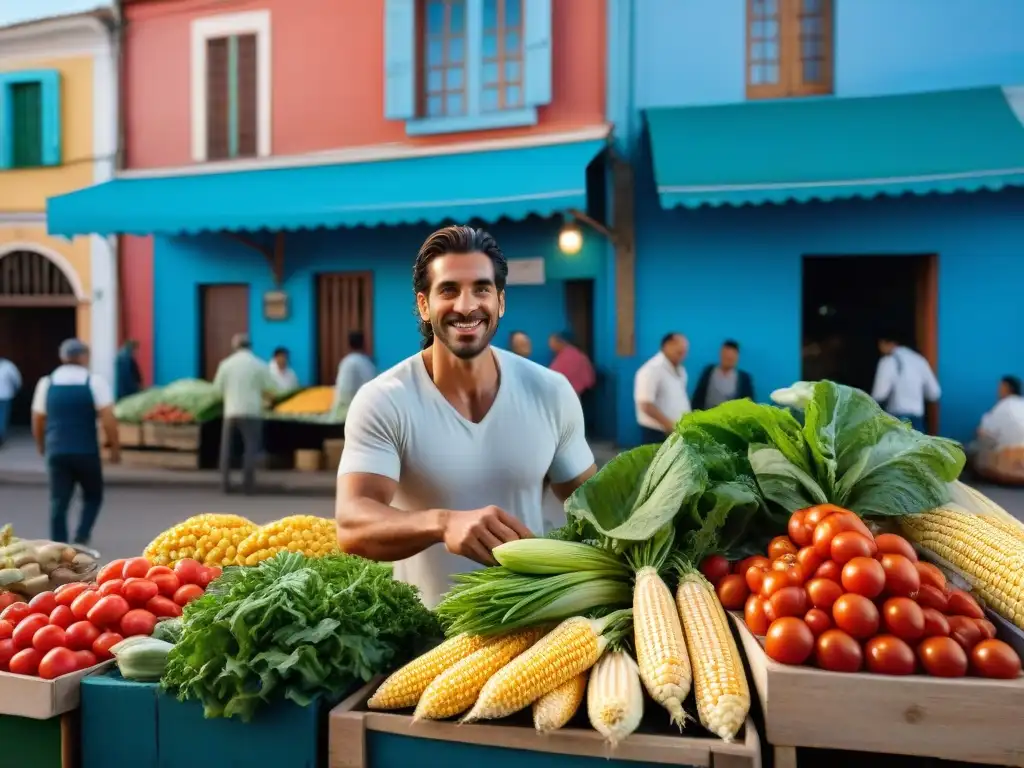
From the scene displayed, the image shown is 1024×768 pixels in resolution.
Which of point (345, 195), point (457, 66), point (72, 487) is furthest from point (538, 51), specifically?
point (72, 487)

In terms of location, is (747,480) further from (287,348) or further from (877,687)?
(287,348)

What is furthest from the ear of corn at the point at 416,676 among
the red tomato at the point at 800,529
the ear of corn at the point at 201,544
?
the ear of corn at the point at 201,544

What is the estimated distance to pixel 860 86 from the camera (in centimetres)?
1182

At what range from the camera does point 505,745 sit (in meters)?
1.86

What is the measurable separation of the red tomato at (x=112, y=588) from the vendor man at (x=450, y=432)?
0.83 metres

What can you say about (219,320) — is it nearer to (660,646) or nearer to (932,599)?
(660,646)

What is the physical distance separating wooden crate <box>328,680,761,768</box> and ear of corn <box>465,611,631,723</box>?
0.20ft

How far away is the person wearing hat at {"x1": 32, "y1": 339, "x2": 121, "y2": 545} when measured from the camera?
7.49m

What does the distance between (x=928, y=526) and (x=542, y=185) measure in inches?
345

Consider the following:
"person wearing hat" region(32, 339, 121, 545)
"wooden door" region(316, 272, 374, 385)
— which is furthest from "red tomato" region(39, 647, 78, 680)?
"wooden door" region(316, 272, 374, 385)

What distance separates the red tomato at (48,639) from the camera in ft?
7.99

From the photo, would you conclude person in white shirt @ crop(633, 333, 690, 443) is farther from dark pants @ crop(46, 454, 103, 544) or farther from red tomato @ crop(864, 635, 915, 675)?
red tomato @ crop(864, 635, 915, 675)

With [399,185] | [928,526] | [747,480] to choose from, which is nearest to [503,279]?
[747,480]

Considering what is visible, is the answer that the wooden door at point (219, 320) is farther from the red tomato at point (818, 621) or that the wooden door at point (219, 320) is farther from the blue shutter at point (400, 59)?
the red tomato at point (818, 621)
